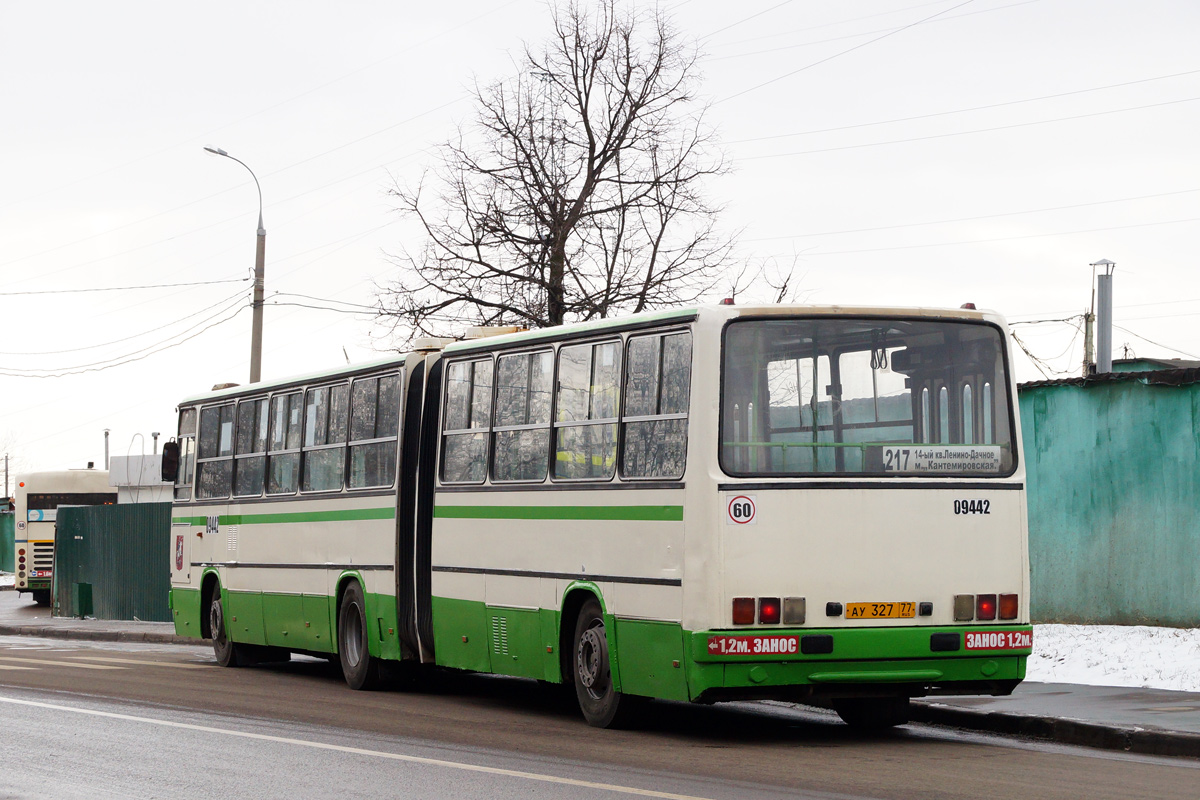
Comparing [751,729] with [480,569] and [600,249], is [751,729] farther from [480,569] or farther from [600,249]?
[600,249]

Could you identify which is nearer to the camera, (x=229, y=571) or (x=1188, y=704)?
(x=1188, y=704)

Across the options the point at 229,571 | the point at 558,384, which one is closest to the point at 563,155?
the point at 229,571

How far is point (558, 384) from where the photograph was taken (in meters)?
13.0

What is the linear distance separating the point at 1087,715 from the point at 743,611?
9.05 feet

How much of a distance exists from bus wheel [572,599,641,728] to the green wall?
6914 millimetres

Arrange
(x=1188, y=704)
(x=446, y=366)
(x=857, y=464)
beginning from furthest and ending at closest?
1. (x=446, y=366)
2. (x=1188, y=704)
3. (x=857, y=464)

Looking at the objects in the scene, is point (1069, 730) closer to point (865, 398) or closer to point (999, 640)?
point (999, 640)

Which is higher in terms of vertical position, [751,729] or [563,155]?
[563,155]

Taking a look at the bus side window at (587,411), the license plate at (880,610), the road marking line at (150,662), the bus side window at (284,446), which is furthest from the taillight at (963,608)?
the road marking line at (150,662)

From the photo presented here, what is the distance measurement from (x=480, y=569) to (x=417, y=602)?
1.54 m

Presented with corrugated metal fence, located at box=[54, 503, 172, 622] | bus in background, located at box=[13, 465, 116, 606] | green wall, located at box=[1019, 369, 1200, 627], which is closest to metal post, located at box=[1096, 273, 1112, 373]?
green wall, located at box=[1019, 369, 1200, 627]

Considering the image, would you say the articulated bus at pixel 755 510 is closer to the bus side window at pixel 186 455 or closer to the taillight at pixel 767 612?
the taillight at pixel 767 612

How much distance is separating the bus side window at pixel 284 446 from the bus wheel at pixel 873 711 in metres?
7.57

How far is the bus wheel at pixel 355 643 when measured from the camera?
→ 1630 cm
